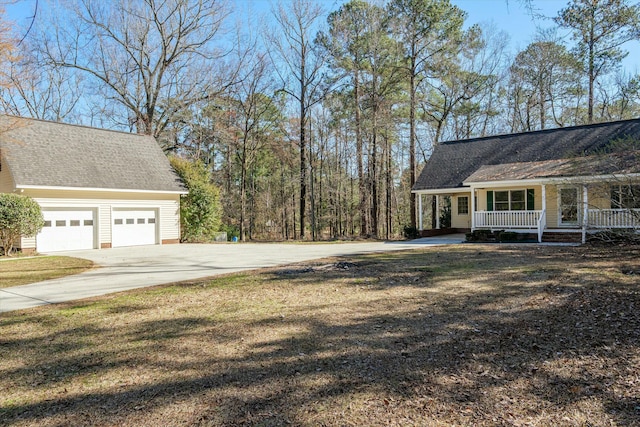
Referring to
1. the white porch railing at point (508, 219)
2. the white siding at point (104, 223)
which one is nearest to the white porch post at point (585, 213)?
the white porch railing at point (508, 219)

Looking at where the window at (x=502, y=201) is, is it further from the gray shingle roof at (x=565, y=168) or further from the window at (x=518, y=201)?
the gray shingle roof at (x=565, y=168)

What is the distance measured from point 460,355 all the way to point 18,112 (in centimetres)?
3114

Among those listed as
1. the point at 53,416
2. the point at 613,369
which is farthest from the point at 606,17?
the point at 53,416

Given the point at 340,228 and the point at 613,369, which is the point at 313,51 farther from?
the point at 613,369

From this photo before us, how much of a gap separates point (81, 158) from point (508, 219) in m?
19.6

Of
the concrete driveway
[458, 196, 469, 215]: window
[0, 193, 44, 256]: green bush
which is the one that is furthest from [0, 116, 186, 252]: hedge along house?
[458, 196, 469, 215]: window

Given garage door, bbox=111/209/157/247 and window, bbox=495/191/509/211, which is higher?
window, bbox=495/191/509/211

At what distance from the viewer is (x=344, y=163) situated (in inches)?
1369

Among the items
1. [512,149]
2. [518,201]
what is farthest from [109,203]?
[512,149]

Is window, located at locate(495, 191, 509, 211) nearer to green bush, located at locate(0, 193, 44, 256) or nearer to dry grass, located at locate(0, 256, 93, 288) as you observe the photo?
dry grass, located at locate(0, 256, 93, 288)

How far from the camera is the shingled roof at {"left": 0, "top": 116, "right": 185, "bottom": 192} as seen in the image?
53.5 ft

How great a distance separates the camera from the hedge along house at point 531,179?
13.4 metres

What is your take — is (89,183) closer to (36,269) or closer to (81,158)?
(81,158)

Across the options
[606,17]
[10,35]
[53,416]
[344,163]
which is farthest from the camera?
[344,163]
